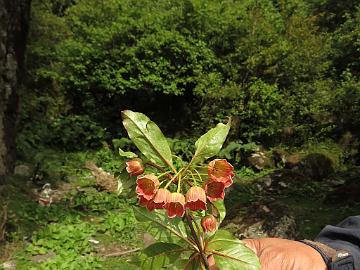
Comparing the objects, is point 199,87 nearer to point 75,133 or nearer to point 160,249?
point 75,133

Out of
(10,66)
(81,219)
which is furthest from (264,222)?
(10,66)

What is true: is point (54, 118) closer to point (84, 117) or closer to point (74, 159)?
point (84, 117)

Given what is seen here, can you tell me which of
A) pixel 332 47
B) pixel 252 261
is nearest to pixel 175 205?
pixel 252 261

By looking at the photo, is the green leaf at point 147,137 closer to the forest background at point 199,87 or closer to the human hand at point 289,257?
the human hand at point 289,257

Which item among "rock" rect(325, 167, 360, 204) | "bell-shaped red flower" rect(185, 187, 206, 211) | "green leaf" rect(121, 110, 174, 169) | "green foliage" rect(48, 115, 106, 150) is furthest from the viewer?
"green foliage" rect(48, 115, 106, 150)

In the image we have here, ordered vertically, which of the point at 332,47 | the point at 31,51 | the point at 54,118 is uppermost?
the point at 332,47

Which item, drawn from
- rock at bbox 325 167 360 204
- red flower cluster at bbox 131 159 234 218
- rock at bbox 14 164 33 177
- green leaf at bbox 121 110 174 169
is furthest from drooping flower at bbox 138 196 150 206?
rock at bbox 14 164 33 177

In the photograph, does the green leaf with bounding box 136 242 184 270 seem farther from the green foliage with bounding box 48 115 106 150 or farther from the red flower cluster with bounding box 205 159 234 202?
the green foliage with bounding box 48 115 106 150
